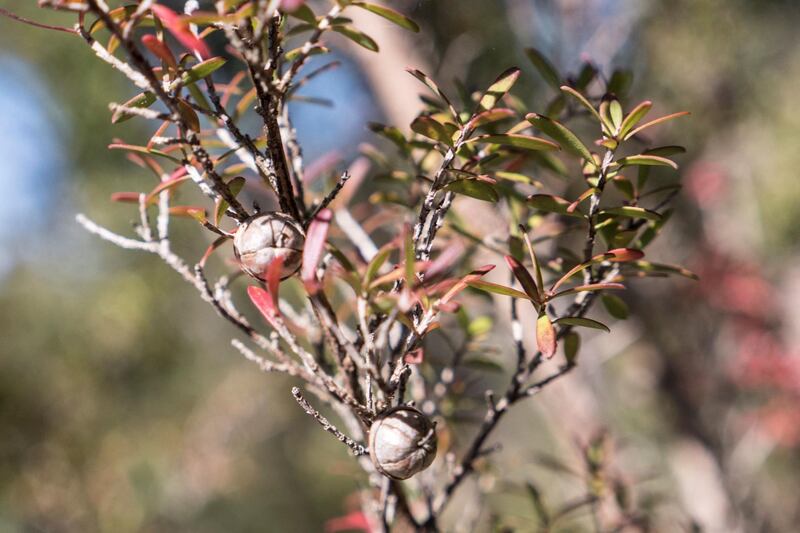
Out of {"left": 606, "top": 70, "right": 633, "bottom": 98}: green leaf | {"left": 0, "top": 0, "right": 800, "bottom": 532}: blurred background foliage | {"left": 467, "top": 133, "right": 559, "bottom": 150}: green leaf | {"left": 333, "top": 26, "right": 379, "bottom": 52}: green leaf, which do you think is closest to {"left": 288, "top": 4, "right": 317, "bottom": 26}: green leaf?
{"left": 333, "top": 26, "right": 379, "bottom": 52}: green leaf

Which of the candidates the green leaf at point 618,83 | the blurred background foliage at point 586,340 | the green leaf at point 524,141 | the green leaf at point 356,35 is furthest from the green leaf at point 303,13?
the blurred background foliage at point 586,340

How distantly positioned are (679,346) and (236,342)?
1888mm

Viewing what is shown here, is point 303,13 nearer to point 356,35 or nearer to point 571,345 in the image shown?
point 356,35

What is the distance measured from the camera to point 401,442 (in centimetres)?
33

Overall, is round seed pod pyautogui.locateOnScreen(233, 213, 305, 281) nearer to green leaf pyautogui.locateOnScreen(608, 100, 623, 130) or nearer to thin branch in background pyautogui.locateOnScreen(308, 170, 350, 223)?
thin branch in background pyautogui.locateOnScreen(308, 170, 350, 223)

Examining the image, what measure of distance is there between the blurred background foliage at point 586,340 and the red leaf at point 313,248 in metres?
0.64

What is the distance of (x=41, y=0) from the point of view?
311 millimetres

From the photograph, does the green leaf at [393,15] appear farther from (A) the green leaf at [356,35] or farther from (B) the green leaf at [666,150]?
(B) the green leaf at [666,150]

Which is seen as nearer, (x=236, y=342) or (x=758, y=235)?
(x=236, y=342)

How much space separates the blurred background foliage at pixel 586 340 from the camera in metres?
1.46

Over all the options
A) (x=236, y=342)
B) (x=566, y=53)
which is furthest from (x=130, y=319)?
(x=236, y=342)

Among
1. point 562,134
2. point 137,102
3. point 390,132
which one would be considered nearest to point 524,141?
point 562,134

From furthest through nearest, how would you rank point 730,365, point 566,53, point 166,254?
point 730,365, point 566,53, point 166,254

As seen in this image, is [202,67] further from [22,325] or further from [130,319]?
[22,325]
